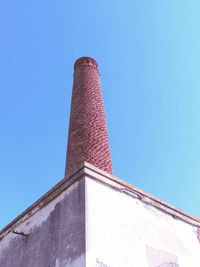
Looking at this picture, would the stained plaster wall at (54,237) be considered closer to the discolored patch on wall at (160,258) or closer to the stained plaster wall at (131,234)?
the stained plaster wall at (131,234)

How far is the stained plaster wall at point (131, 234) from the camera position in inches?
127

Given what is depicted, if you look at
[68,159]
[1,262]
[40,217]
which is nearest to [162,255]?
[40,217]

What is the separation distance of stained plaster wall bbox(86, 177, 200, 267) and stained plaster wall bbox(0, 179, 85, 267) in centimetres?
14

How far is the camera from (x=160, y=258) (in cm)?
383

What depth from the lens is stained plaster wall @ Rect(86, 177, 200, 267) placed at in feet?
10.6

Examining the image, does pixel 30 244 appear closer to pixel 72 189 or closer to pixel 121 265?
pixel 72 189

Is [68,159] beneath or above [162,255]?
above

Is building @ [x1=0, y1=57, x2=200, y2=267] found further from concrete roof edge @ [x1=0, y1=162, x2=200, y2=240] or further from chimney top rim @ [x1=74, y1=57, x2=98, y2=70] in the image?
chimney top rim @ [x1=74, y1=57, x2=98, y2=70]

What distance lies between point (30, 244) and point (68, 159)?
258cm

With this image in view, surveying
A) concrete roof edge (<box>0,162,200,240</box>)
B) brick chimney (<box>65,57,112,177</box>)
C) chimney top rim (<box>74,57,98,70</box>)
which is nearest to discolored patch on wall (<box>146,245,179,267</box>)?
concrete roof edge (<box>0,162,200,240</box>)

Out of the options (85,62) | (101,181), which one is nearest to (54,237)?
(101,181)

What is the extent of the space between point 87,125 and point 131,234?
3463 millimetres

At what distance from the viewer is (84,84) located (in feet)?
26.5

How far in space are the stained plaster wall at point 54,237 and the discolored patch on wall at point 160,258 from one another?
1147 mm
